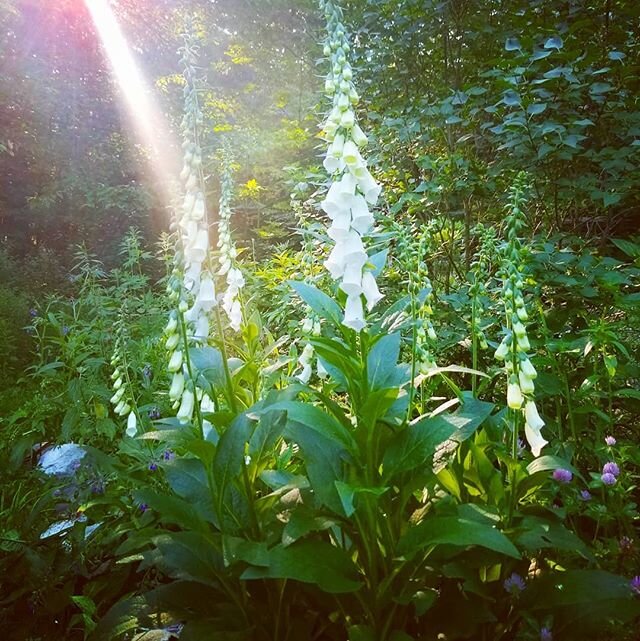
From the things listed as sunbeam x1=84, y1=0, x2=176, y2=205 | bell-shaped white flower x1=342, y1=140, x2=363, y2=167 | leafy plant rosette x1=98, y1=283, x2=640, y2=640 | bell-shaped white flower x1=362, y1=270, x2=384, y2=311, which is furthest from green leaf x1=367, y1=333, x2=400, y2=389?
sunbeam x1=84, y1=0, x2=176, y2=205

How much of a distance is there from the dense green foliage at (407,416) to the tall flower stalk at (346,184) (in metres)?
0.16

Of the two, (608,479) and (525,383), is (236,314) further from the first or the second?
(608,479)

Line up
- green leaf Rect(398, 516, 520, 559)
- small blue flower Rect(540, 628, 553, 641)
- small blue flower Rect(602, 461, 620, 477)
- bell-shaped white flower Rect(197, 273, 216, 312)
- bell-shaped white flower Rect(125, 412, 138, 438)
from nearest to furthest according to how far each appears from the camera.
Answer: green leaf Rect(398, 516, 520, 559) → small blue flower Rect(540, 628, 553, 641) → bell-shaped white flower Rect(197, 273, 216, 312) → small blue flower Rect(602, 461, 620, 477) → bell-shaped white flower Rect(125, 412, 138, 438)

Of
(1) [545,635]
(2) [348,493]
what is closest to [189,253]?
(2) [348,493]

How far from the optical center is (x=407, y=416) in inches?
68.9

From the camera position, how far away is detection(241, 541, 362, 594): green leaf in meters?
1.41

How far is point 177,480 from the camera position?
5.82 feet

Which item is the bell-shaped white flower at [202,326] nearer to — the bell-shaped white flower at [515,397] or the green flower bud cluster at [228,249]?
the green flower bud cluster at [228,249]

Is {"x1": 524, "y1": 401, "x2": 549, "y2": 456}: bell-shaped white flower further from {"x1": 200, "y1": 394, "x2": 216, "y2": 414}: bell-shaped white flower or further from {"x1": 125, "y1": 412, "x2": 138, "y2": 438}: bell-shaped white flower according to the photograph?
{"x1": 125, "y1": 412, "x2": 138, "y2": 438}: bell-shaped white flower

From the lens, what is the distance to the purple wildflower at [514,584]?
62.8 inches

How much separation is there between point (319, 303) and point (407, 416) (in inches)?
17.0

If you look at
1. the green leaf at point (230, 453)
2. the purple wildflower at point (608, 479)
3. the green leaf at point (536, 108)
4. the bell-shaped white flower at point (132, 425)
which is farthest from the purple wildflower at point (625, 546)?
the green leaf at point (536, 108)

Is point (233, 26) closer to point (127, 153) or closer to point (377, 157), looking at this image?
point (127, 153)

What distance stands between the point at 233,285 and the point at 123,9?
11460 millimetres
